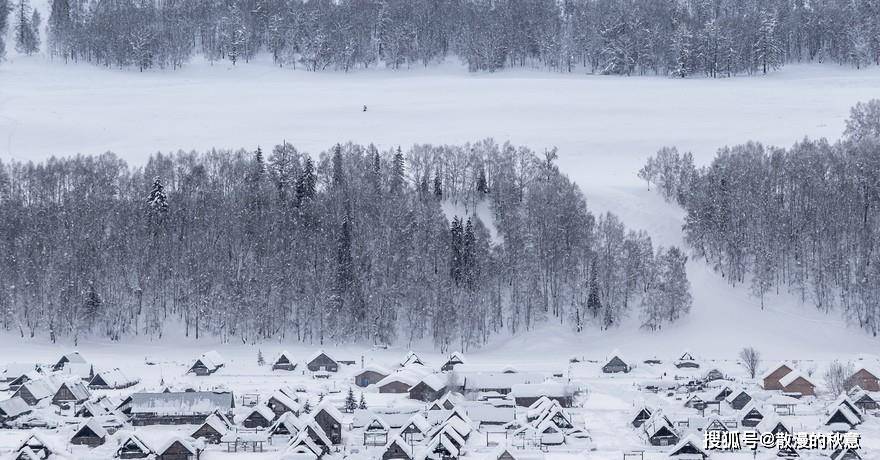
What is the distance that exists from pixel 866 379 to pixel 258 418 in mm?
34714

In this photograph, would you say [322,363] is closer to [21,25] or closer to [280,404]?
[280,404]

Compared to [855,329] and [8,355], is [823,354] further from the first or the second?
[8,355]

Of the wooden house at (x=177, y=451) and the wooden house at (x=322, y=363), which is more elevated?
the wooden house at (x=177, y=451)

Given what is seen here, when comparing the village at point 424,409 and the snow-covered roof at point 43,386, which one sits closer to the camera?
the village at point 424,409

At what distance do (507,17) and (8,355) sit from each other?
96507 mm

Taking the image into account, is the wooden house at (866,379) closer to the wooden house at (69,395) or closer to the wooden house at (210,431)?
the wooden house at (210,431)

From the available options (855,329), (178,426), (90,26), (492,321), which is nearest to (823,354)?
(855,329)

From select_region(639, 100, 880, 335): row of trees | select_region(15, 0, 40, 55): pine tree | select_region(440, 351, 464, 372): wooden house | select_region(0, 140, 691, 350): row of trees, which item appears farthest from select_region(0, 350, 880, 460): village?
select_region(15, 0, 40, 55): pine tree

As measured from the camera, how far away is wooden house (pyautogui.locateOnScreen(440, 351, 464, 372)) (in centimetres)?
6967

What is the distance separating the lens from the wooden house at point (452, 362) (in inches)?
2743

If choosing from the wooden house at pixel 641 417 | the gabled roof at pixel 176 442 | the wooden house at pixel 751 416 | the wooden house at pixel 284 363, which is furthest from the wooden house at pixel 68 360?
the wooden house at pixel 751 416

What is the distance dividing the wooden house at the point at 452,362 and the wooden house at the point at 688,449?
976 inches

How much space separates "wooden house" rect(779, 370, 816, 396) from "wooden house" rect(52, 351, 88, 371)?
42418 mm

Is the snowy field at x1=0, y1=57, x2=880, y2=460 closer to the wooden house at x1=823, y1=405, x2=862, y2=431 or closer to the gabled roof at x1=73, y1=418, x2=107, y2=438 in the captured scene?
the wooden house at x1=823, y1=405, x2=862, y2=431
